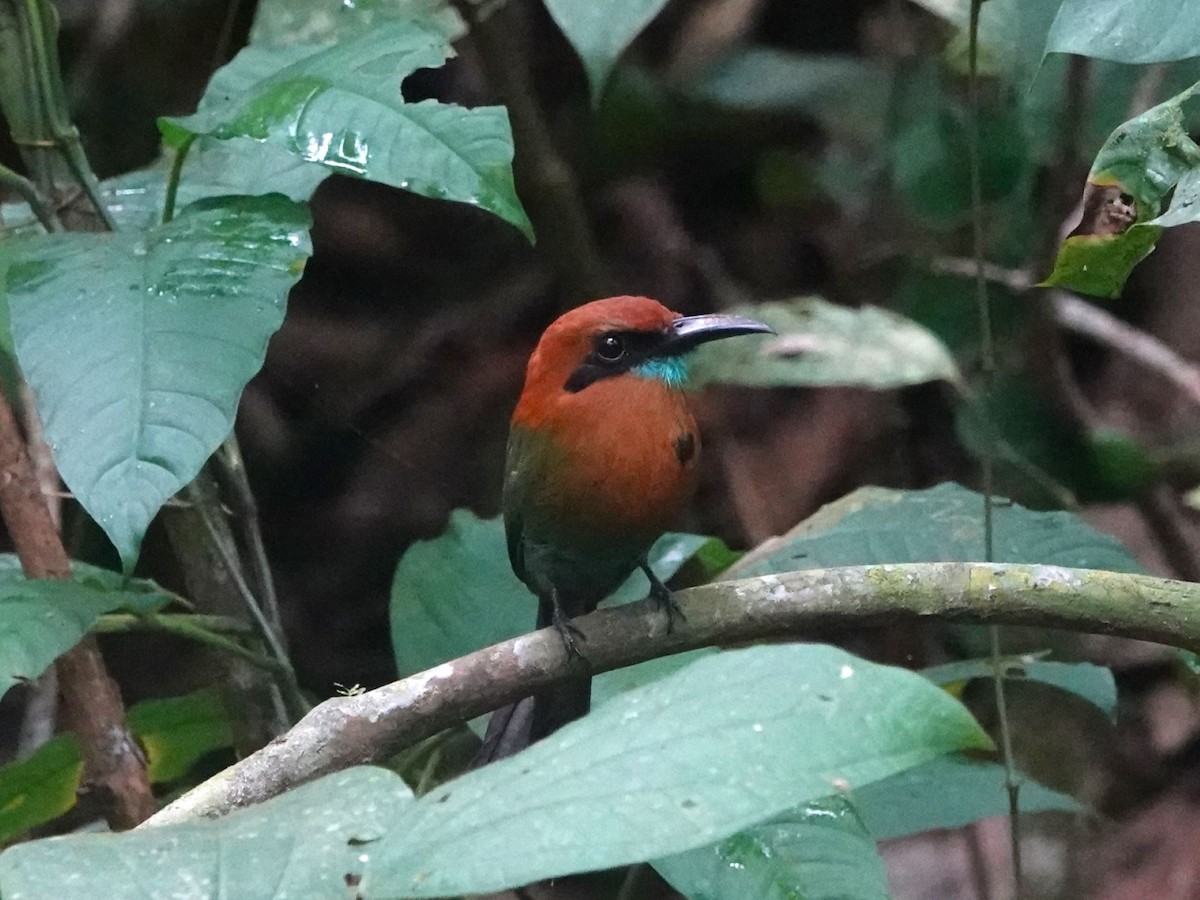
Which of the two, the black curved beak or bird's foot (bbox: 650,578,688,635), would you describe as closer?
bird's foot (bbox: 650,578,688,635)

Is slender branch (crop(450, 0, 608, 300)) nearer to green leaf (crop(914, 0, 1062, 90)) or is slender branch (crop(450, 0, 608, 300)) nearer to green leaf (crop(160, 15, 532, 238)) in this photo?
green leaf (crop(914, 0, 1062, 90))

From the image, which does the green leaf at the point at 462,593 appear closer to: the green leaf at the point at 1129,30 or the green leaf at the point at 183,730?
the green leaf at the point at 183,730

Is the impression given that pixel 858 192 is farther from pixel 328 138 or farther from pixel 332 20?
pixel 328 138

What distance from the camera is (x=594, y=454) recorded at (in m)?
2.16

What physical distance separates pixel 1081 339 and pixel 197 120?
322cm

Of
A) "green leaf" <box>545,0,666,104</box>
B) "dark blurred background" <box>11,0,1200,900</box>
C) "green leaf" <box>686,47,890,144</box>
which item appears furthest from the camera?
"green leaf" <box>686,47,890,144</box>

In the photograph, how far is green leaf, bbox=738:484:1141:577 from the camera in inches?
86.5

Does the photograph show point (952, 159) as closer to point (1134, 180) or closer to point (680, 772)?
point (1134, 180)

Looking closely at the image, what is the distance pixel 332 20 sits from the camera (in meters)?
2.28

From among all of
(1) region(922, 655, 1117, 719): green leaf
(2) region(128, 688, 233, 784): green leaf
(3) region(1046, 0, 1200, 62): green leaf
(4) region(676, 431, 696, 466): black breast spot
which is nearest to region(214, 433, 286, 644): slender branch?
(2) region(128, 688, 233, 784): green leaf

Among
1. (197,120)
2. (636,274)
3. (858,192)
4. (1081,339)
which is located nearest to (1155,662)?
(1081,339)

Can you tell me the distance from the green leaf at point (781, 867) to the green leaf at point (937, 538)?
2.36ft

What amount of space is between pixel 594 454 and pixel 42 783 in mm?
1004

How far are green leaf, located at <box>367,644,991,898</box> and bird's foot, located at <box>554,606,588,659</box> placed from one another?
87cm
